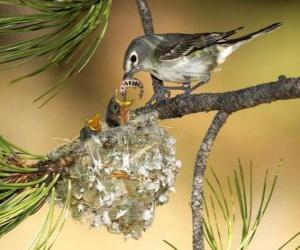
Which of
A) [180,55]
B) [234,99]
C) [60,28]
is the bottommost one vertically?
[234,99]

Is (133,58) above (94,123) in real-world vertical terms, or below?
above

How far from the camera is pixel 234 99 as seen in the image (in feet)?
5.81

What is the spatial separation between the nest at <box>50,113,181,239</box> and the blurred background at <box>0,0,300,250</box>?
333cm

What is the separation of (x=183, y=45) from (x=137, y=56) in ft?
0.77

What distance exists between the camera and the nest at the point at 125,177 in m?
2.42

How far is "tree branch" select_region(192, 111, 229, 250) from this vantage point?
5.13 ft

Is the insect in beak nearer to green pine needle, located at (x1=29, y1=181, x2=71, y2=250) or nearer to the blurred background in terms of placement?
green pine needle, located at (x1=29, y1=181, x2=71, y2=250)

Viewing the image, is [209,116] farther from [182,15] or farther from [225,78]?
[182,15]

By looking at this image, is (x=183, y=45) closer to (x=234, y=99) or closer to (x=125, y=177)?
(x=125, y=177)

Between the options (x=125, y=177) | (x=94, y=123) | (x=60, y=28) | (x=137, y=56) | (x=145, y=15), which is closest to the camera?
(x=60, y=28)

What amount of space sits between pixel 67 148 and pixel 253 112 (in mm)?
4788

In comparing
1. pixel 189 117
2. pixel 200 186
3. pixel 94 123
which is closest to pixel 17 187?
pixel 200 186

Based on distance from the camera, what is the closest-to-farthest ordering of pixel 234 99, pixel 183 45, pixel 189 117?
pixel 234 99
pixel 183 45
pixel 189 117

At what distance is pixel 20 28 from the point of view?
195cm
